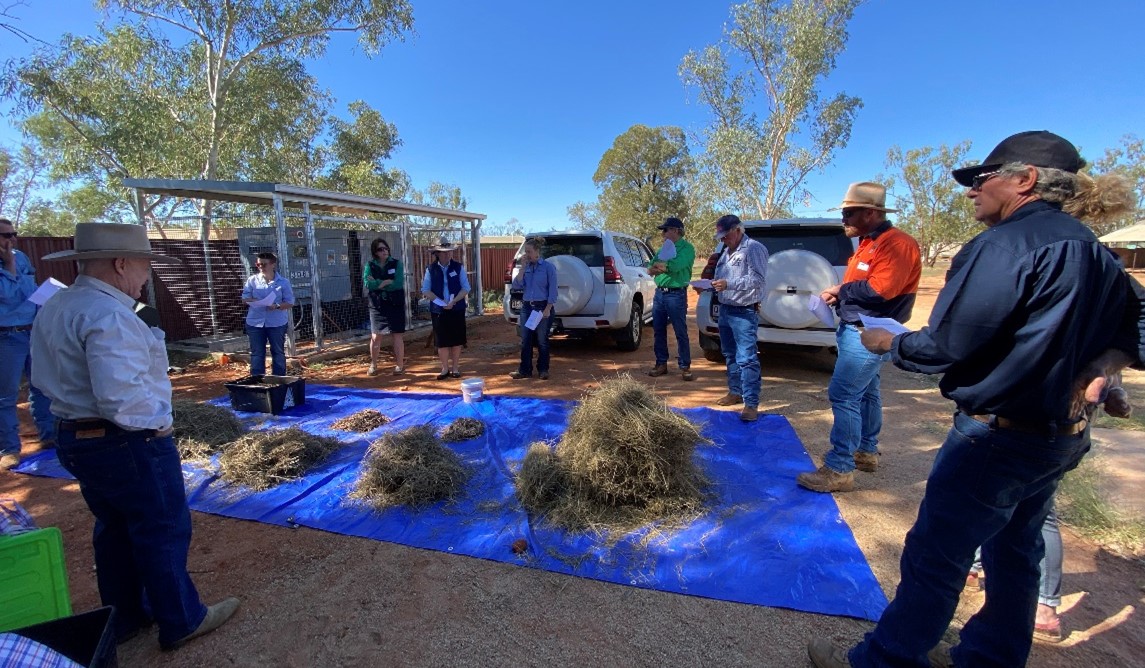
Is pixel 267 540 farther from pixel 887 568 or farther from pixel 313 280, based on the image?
pixel 313 280

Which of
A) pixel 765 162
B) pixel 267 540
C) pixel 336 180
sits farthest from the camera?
pixel 336 180

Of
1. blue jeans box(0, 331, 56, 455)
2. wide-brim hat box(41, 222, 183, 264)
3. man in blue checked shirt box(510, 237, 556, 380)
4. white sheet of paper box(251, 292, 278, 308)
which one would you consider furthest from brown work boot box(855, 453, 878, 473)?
blue jeans box(0, 331, 56, 455)

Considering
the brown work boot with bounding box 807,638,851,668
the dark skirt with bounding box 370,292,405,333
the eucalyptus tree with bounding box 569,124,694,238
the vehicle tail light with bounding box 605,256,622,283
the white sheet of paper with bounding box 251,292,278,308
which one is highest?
the eucalyptus tree with bounding box 569,124,694,238

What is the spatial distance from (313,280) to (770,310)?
244 inches

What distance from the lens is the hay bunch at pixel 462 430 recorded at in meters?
4.46

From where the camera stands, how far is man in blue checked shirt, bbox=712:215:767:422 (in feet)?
15.4

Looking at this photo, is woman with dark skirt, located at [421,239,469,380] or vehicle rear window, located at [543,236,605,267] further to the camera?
vehicle rear window, located at [543,236,605,267]

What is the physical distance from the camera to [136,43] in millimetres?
12625

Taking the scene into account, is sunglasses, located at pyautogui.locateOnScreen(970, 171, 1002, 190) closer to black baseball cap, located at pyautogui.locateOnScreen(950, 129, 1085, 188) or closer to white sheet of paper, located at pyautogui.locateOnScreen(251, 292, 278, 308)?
black baseball cap, located at pyautogui.locateOnScreen(950, 129, 1085, 188)

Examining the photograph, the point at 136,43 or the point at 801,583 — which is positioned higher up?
the point at 136,43

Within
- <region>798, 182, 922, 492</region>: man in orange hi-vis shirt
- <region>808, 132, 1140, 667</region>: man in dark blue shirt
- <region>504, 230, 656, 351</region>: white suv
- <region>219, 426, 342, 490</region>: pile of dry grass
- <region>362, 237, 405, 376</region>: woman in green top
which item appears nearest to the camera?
<region>808, 132, 1140, 667</region>: man in dark blue shirt

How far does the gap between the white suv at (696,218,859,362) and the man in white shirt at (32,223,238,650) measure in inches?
181

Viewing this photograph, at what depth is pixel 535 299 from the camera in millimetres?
6367

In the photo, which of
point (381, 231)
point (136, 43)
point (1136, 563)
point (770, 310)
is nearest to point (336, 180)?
point (136, 43)
